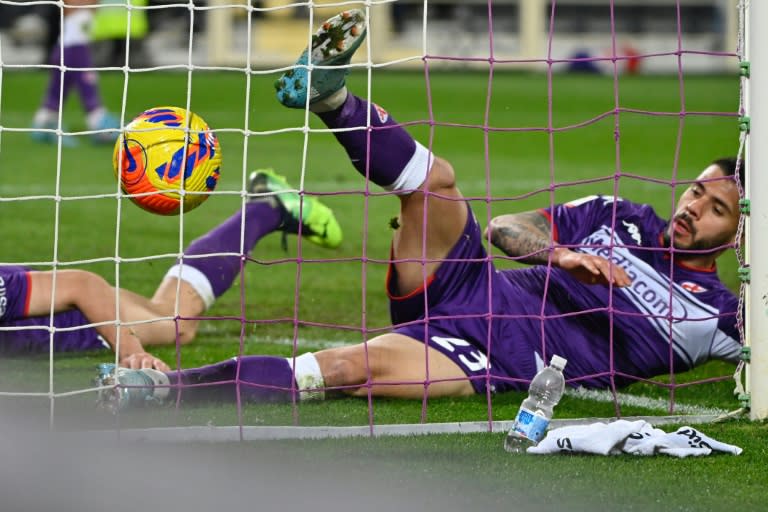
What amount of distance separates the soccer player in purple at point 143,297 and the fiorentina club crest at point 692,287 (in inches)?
→ 49.2

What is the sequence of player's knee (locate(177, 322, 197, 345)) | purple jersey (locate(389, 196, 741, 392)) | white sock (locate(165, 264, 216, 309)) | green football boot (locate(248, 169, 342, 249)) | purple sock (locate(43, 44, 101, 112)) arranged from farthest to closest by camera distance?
purple sock (locate(43, 44, 101, 112)) → green football boot (locate(248, 169, 342, 249)) → player's knee (locate(177, 322, 197, 345)) → white sock (locate(165, 264, 216, 309)) → purple jersey (locate(389, 196, 741, 392))

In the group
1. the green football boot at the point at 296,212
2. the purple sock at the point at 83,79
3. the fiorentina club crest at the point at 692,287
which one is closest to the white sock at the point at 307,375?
the fiorentina club crest at the point at 692,287

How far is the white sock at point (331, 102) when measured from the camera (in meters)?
3.84

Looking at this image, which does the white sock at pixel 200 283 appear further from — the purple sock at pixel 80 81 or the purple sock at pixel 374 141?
the purple sock at pixel 80 81

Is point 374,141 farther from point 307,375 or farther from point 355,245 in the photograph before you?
point 355,245

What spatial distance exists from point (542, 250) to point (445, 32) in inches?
1065

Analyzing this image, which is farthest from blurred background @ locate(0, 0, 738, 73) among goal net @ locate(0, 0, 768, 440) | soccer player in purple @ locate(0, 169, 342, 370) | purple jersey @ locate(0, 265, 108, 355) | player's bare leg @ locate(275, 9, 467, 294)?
player's bare leg @ locate(275, 9, 467, 294)

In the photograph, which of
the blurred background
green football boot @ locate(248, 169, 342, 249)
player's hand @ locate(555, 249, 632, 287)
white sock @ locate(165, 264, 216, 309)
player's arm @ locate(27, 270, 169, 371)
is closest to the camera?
player's hand @ locate(555, 249, 632, 287)

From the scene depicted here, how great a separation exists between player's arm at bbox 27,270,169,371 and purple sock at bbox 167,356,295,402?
41 centimetres

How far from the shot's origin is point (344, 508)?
2797mm

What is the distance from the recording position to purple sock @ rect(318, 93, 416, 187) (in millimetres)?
3891

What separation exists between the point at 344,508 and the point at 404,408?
1.11m

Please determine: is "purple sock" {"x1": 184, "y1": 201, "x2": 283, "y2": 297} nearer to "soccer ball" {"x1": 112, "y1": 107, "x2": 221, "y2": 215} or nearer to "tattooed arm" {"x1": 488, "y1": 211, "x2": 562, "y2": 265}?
"soccer ball" {"x1": 112, "y1": 107, "x2": 221, "y2": 215}

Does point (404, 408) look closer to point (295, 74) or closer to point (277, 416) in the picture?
point (277, 416)
